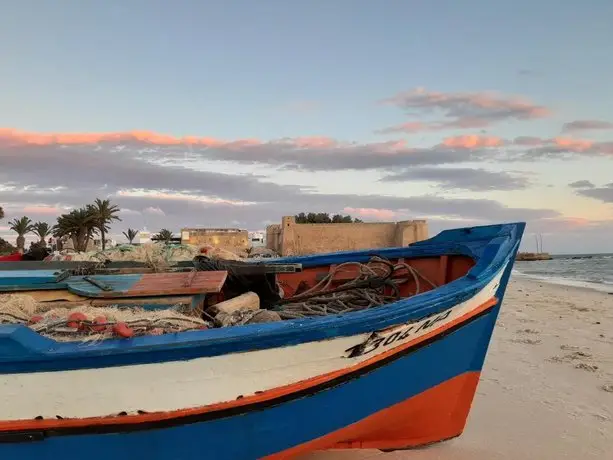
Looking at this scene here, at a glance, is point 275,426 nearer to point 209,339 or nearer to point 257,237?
point 209,339

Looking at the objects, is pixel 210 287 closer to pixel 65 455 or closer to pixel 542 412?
pixel 65 455

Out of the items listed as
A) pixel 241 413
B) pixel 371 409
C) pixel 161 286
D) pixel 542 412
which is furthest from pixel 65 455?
pixel 542 412

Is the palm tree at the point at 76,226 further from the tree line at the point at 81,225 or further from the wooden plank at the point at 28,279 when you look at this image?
the wooden plank at the point at 28,279

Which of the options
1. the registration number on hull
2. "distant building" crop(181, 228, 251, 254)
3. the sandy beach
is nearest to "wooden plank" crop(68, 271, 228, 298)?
the registration number on hull

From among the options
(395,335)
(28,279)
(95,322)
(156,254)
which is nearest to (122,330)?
(95,322)

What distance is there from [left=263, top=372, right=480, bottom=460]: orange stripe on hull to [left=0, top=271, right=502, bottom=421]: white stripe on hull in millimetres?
632

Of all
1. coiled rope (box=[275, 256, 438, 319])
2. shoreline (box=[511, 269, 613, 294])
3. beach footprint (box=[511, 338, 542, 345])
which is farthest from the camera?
shoreline (box=[511, 269, 613, 294])

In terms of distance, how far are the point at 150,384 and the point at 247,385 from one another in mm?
519

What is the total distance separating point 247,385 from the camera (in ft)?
9.48

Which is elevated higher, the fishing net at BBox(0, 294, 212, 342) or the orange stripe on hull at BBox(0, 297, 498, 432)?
the fishing net at BBox(0, 294, 212, 342)

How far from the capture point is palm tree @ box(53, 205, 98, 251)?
138 feet

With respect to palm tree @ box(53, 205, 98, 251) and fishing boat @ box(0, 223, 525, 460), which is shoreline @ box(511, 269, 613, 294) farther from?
palm tree @ box(53, 205, 98, 251)

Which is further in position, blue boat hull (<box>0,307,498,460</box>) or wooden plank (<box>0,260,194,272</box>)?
wooden plank (<box>0,260,194,272</box>)

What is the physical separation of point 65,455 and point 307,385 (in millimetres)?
Answer: 1348
